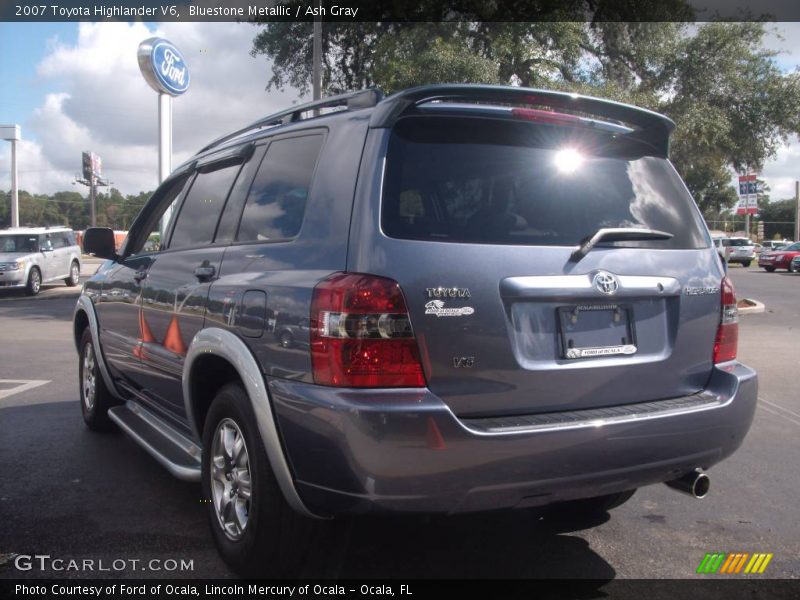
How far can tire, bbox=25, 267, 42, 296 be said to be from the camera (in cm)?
1934

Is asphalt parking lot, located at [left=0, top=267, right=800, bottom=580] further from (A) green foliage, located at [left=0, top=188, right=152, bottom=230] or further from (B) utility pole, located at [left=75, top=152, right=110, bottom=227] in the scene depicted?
(A) green foliage, located at [left=0, top=188, right=152, bottom=230]

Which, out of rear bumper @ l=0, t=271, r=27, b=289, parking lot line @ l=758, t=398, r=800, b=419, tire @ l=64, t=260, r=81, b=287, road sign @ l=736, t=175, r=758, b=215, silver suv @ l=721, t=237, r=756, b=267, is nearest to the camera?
parking lot line @ l=758, t=398, r=800, b=419

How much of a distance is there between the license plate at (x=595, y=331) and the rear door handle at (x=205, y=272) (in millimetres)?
1652

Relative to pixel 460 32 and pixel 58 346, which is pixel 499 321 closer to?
pixel 58 346

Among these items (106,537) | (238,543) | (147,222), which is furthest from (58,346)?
(238,543)

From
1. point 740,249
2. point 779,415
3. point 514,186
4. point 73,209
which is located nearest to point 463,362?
point 514,186

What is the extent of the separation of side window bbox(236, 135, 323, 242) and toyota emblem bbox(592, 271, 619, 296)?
1207 mm

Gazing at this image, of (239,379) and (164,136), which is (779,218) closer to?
(164,136)

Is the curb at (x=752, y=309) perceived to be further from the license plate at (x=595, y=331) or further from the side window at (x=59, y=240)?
the side window at (x=59, y=240)

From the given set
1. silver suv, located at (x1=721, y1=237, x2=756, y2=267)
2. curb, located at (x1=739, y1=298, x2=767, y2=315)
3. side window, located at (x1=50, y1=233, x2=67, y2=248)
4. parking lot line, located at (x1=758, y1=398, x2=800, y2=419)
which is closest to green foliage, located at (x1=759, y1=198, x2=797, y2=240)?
silver suv, located at (x1=721, y1=237, x2=756, y2=267)

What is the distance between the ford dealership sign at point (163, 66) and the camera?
20.4m

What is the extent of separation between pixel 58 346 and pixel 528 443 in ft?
29.9

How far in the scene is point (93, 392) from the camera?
5.48 m

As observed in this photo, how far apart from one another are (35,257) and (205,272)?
60.3ft
